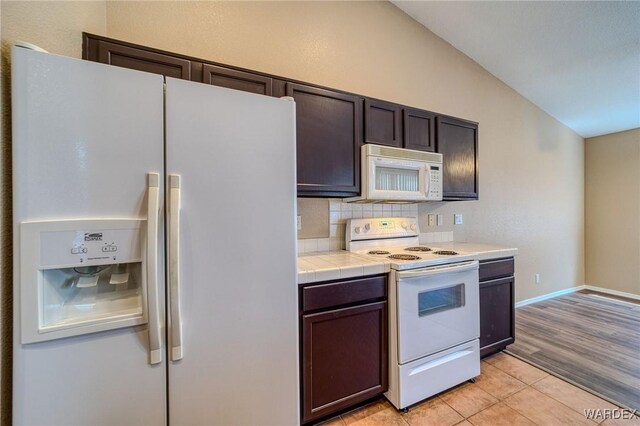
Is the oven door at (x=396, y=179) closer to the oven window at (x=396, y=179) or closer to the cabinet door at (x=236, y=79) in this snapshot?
the oven window at (x=396, y=179)

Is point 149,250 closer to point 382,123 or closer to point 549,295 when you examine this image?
point 382,123

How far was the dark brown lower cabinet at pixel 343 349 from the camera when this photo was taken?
4.79ft

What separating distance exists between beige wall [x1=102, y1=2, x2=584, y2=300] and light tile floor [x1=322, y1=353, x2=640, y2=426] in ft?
4.73

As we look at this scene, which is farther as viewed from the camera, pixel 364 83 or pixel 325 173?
pixel 364 83

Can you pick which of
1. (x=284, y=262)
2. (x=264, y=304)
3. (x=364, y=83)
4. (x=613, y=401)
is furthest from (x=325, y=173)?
(x=613, y=401)

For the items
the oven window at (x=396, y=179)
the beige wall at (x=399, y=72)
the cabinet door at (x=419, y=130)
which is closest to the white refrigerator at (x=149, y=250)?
the beige wall at (x=399, y=72)

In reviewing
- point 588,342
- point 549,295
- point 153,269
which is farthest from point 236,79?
point 549,295

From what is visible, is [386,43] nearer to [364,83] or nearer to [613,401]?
[364,83]


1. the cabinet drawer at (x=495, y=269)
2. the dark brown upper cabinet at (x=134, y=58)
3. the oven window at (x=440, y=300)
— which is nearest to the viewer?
the dark brown upper cabinet at (x=134, y=58)

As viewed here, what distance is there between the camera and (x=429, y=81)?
276 cm

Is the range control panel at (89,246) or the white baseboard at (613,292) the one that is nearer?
the range control panel at (89,246)

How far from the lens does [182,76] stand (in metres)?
1.47

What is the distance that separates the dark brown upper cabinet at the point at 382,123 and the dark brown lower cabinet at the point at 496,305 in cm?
124

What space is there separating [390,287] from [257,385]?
0.94 meters
